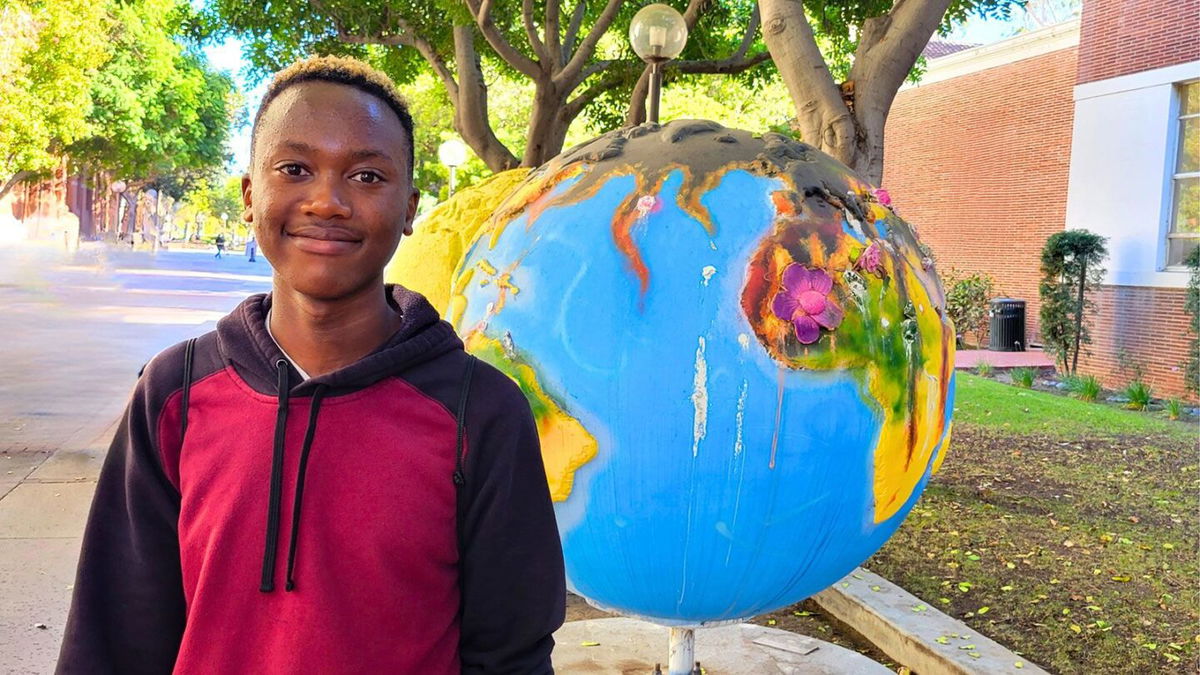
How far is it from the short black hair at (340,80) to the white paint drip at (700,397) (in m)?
0.94

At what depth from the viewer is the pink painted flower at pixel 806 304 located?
2512 mm

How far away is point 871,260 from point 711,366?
0.55 m

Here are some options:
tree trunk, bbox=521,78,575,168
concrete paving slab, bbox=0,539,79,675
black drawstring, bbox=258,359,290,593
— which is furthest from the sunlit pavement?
tree trunk, bbox=521,78,575,168

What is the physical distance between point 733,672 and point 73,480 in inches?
198

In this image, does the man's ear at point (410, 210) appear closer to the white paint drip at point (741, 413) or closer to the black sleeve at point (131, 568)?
the black sleeve at point (131, 568)

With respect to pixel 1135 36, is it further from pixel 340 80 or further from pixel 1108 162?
pixel 340 80

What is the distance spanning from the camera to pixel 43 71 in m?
22.4

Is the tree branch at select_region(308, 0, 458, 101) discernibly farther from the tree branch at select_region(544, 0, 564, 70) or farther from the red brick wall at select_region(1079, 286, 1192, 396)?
the red brick wall at select_region(1079, 286, 1192, 396)

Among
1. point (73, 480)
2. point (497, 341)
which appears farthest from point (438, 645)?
point (73, 480)

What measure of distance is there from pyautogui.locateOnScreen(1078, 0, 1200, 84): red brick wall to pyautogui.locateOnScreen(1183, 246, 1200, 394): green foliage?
261 cm

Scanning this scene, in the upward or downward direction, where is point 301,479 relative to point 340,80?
downward

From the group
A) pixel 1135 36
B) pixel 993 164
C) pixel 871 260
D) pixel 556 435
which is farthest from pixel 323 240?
pixel 993 164

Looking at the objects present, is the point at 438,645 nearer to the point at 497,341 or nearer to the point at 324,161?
the point at 324,161

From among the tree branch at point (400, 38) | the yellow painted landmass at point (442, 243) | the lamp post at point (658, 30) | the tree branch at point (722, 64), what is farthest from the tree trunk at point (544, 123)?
the yellow painted landmass at point (442, 243)
